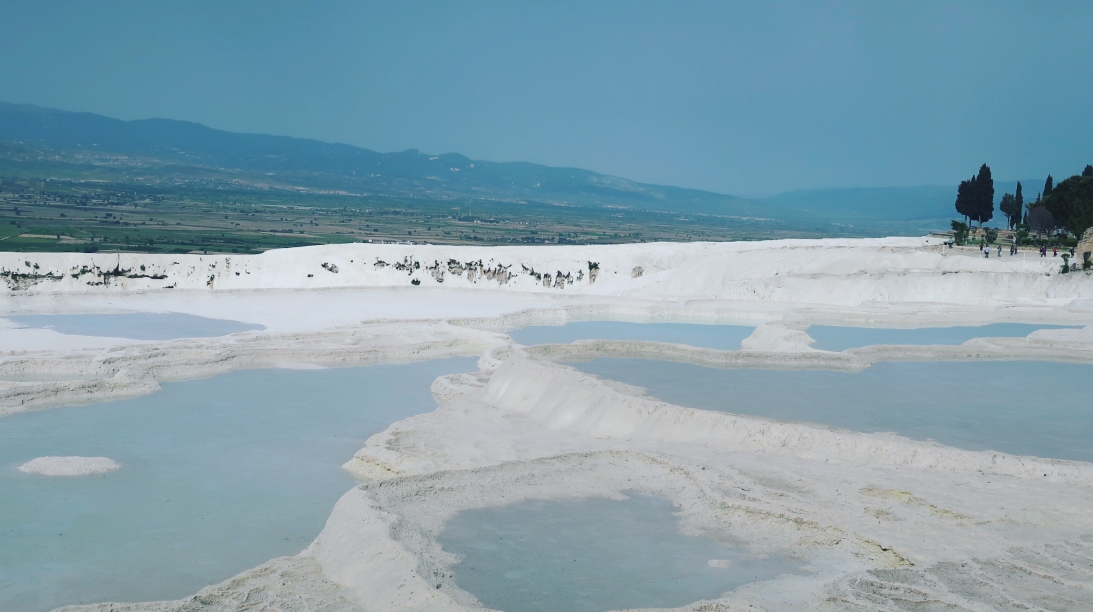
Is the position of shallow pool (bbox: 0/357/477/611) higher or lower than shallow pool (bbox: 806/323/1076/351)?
lower

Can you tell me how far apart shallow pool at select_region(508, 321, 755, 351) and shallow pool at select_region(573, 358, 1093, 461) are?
298cm

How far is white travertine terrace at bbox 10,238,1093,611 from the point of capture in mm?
5754

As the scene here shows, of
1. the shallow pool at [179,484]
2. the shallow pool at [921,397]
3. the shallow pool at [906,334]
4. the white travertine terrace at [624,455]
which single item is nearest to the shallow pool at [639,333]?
the white travertine terrace at [624,455]

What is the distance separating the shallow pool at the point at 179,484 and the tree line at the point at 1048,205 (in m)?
26.2

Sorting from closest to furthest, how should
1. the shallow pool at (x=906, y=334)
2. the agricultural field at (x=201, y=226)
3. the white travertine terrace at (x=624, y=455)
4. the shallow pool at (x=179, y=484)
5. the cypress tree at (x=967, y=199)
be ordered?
the white travertine terrace at (x=624, y=455) < the shallow pool at (x=179, y=484) < the shallow pool at (x=906, y=334) < the cypress tree at (x=967, y=199) < the agricultural field at (x=201, y=226)

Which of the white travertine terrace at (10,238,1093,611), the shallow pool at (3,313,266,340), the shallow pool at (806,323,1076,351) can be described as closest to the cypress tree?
the white travertine terrace at (10,238,1093,611)

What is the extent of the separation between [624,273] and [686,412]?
18.5 m

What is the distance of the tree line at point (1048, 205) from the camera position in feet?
98.6

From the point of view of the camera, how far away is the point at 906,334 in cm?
1722

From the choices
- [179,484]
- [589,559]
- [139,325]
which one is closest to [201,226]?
[139,325]

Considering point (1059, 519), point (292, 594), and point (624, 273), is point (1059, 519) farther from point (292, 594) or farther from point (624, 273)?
point (624, 273)

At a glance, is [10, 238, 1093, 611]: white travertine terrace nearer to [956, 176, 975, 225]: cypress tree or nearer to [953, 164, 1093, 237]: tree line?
[953, 164, 1093, 237]: tree line

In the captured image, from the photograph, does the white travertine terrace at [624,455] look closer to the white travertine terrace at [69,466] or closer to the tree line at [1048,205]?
the white travertine terrace at [69,466]

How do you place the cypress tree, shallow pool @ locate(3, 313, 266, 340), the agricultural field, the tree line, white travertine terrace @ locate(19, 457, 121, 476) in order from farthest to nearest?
1. the agricultural field
2. the cypress tree
3. the tree line
4. shallow pool @ locate(3, 313, 266, 340)
5. white travertine terrace @ locate(19, 457, 121, 476)
